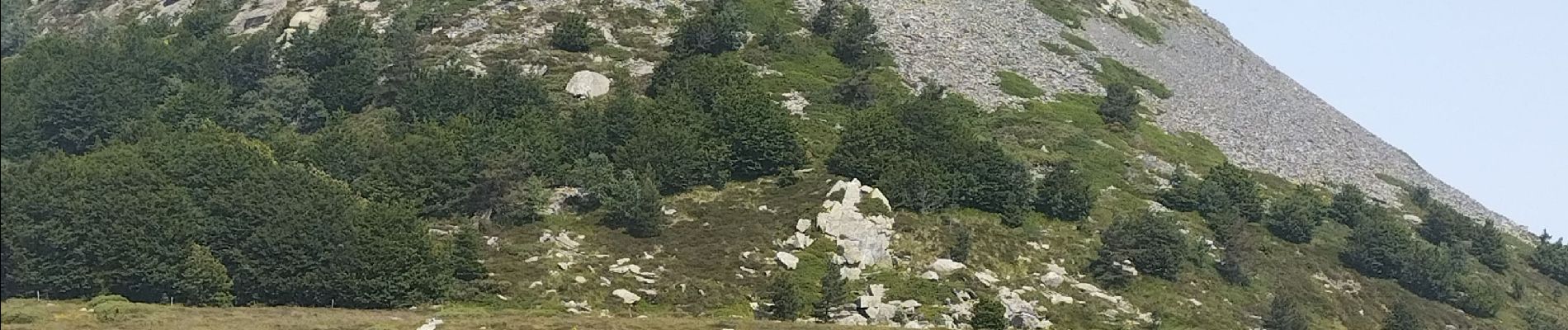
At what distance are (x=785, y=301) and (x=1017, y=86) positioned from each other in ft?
181

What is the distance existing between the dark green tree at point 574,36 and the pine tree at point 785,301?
4534 cm

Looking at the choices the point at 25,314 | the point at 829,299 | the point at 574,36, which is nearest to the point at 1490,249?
the point at 829,299

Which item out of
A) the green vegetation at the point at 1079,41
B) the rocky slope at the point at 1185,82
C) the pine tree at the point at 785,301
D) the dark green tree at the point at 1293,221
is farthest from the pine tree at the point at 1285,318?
the green vegetation at the point at 1079,41

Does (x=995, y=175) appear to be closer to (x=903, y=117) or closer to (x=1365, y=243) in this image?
(x=903, y=117)

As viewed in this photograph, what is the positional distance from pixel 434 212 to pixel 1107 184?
145ft

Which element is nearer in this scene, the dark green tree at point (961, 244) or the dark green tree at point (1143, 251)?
the dark green tree at point (961, 244)

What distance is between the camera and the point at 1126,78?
417 feet

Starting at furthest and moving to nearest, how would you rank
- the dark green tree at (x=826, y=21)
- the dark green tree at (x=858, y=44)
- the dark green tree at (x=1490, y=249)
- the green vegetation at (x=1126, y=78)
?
1. the green vegetation at (x=1126, y=78)
2. the dark green tree at (x=826, y=21)
3. the dark green tree at (x=858, y=44)
4. the dark green tree at (x=1490, y=249)

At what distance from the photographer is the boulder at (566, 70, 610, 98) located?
99.6m

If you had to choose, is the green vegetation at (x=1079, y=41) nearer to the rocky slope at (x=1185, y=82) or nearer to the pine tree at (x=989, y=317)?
the rocky slope at (x=1185, y=82)

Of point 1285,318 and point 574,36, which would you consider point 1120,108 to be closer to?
point 1285,318

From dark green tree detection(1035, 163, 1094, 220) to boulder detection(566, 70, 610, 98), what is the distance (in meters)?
32.0

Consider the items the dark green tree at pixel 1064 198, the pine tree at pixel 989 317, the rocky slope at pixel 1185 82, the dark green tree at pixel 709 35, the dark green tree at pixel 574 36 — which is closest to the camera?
the pine tree at pixel 989 317

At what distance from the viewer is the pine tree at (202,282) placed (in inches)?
2505
